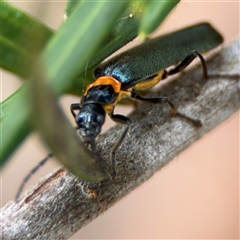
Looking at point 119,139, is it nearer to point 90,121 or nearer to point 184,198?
point 90,121

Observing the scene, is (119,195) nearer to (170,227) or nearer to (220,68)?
(220,68)

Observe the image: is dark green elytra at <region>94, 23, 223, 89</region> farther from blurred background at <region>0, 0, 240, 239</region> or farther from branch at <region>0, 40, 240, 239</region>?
blurred background at <region>0, 0, 240, 239</region>

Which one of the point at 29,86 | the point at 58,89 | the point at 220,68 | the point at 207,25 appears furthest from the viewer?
the point at 207,25

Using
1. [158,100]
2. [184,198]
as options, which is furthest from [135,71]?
[184,198]

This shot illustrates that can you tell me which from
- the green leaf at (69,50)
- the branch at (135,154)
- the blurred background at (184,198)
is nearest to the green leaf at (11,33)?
the green leaf at (69,50)

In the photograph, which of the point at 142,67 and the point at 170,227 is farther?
the point at 170,227

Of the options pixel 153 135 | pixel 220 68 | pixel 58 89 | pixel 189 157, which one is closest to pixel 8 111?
pixel 58 89

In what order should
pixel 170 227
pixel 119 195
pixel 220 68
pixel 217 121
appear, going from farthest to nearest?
1. pixel 170 227
2. pixel 220 68
3. pixel 217 121
4. pixel 119 195
